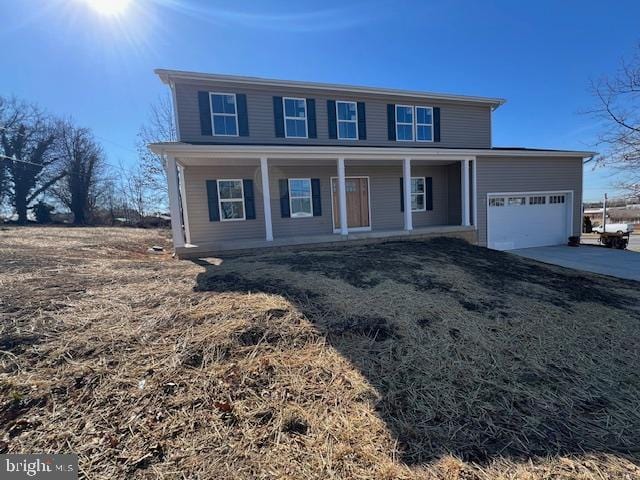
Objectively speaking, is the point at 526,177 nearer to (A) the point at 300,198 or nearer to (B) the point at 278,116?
(A) the point at 300,198

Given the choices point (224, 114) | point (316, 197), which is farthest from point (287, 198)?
point (224, 114)

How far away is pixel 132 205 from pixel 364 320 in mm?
33982

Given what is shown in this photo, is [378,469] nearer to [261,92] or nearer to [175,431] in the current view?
[175,431]

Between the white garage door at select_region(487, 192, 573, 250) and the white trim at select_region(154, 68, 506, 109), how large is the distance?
4.04 meters

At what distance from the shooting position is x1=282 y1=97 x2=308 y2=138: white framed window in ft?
34.3

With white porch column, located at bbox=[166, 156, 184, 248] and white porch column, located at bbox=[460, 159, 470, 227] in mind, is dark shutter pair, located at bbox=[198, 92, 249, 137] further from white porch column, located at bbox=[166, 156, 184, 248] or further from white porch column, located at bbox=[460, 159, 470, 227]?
white porch column, located at bbox=[460, 159, 470, 227]

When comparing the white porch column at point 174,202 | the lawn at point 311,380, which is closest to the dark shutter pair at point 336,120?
the white porch column at point 174,202

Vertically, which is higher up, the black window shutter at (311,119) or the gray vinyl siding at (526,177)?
the black window shutter at (311,119)

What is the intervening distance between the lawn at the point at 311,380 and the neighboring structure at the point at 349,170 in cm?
462

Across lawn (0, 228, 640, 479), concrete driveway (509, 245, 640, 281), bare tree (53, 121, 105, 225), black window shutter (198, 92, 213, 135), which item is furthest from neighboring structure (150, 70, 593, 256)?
bare tree (53, 121, 105, 225)

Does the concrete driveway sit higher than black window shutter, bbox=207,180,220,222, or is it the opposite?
black window shutter, bbox=207,180,220,222

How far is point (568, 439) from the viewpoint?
81.3 inches

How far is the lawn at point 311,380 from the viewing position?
184 centimetres

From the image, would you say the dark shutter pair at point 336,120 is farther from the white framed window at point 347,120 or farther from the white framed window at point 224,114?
the white framed window at point 224,114
